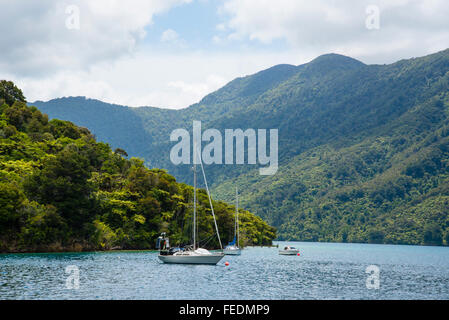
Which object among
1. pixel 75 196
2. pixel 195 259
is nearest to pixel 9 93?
pixel 75 196

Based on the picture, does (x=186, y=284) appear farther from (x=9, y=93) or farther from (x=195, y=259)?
(x=9, y=93)

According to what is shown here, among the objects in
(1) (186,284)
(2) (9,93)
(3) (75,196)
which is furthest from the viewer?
(2) (9,93)

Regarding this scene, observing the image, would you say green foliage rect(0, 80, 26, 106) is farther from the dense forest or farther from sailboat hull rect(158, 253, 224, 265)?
sailboat hull rect(158, 253, 224, 265)

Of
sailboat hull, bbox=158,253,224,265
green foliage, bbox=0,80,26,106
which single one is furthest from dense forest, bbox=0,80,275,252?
sailboat hull, bbox=158,253,224,265

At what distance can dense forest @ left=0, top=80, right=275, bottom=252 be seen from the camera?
8812 cm

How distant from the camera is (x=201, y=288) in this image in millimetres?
49656

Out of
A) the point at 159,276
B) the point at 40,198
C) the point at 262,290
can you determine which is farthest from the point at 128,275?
the point at 40,198

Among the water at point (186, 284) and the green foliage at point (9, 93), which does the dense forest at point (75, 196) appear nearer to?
the green foliage at point (9, 93)

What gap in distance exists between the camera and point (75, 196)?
9644 centimetres

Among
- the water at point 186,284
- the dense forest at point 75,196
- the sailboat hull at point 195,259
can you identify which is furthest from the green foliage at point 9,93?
the sailboat hull at point 195,259

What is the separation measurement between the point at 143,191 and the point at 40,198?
29.6 meters

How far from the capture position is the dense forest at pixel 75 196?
289 feet
